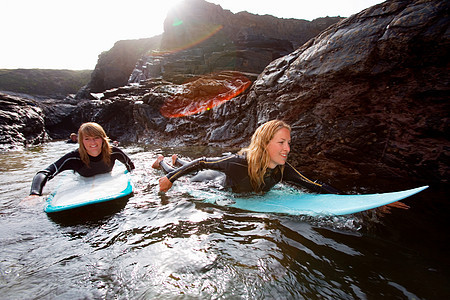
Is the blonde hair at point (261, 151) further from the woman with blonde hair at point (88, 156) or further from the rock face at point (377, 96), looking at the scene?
the woman with blonde hair at point (88, 156)

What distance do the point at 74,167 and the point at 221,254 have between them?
10.8ft

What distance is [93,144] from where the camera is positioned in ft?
12.1

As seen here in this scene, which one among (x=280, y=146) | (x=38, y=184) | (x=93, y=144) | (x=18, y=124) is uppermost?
(x=280, y=146)

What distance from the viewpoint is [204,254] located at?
6.17 ft

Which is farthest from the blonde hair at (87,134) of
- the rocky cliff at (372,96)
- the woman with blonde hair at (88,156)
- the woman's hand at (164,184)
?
the rocky cliff at (372,96)

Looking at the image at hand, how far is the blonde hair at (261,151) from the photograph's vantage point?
9.49ft

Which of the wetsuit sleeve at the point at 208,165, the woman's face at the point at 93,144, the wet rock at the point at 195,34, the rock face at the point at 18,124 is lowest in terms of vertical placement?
the rock face at the point at 18,124

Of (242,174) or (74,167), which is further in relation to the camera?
(74,167)

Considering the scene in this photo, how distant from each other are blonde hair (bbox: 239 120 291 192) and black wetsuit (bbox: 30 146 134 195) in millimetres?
2802

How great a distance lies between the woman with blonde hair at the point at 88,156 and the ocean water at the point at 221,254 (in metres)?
0.75

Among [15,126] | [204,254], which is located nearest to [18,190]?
[204,254]

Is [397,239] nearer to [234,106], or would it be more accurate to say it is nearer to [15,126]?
[234,106]

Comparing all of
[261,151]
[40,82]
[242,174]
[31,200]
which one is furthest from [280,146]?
[40,82]

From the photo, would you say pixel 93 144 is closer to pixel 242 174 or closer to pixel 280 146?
pixel 242 174
